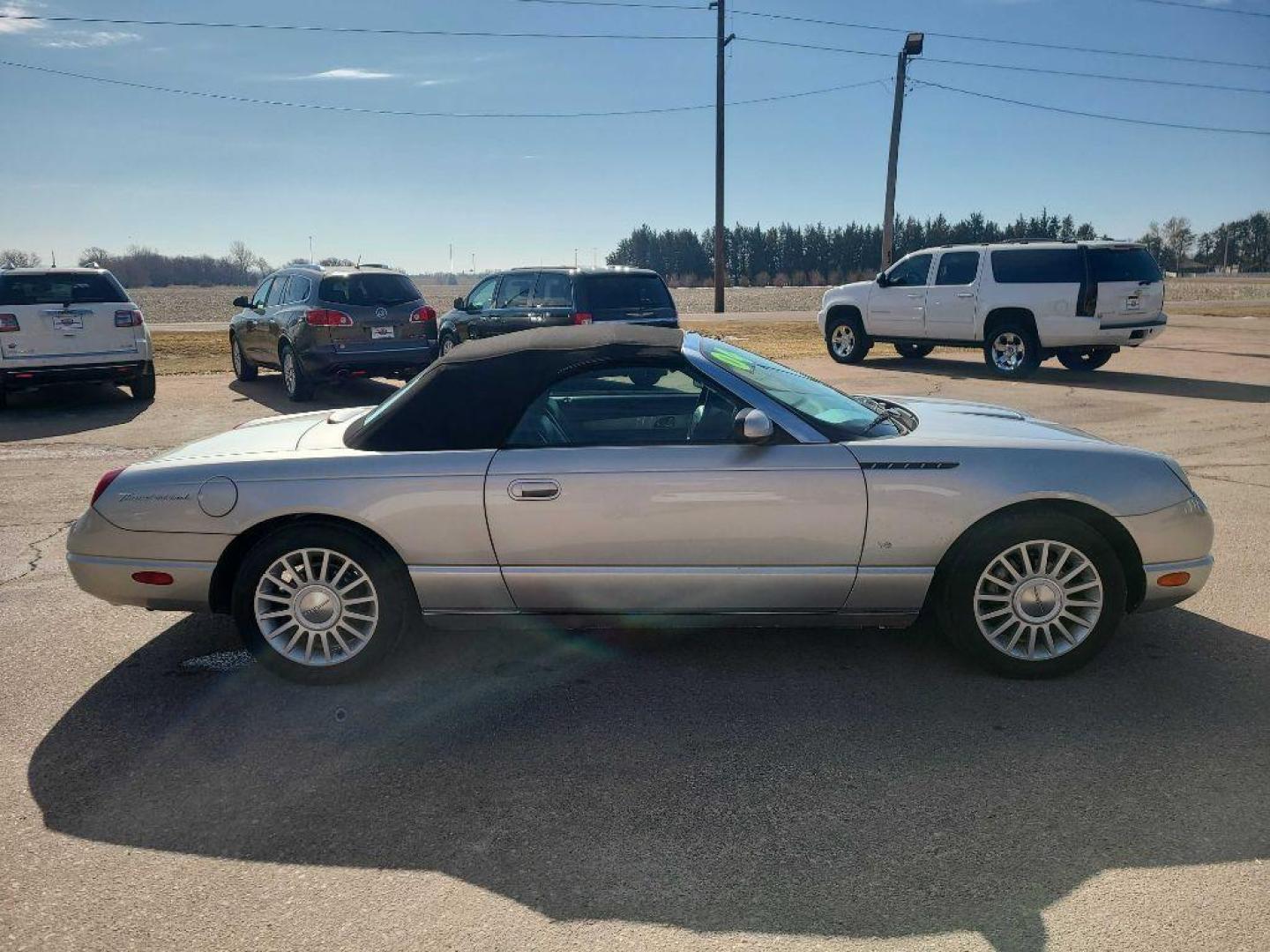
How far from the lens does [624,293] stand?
12.8 metres

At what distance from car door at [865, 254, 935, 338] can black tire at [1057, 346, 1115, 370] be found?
244 cm

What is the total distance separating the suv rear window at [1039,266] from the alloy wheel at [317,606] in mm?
13616

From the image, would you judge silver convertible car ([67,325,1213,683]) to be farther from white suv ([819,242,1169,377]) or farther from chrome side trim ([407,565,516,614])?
white suv ([819,242,1169,377])

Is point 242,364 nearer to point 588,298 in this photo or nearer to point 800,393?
point 588,298

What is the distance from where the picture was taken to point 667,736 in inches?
141

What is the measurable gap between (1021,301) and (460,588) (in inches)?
527

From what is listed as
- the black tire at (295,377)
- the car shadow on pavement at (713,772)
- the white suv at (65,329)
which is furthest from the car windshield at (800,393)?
the white suv at (65,329)

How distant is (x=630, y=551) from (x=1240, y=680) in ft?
8.54

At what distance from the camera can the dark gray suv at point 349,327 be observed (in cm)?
1216

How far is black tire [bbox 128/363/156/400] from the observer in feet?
41.3

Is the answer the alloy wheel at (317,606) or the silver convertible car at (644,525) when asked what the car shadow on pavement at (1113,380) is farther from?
the alloy wheel at (317,606)

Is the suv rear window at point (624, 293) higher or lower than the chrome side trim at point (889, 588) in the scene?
higher

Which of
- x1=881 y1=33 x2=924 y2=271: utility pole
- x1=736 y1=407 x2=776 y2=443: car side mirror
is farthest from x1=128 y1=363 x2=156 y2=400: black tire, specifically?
x1=881 y1=33 x2=924 y2=271: utility pole

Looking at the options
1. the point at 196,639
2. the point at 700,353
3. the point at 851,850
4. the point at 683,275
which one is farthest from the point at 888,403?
the point at 683,275
